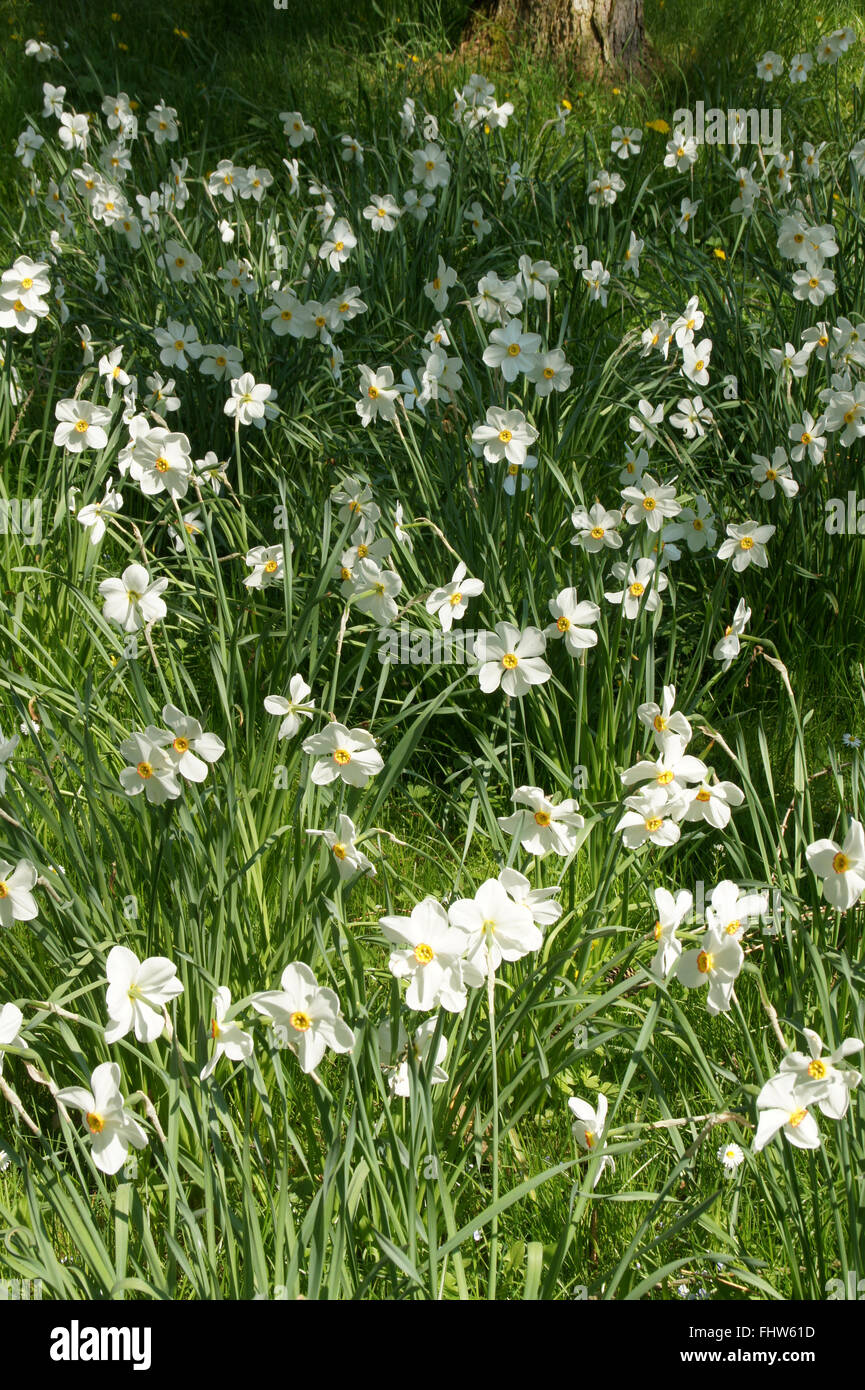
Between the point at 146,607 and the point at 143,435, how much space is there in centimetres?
55

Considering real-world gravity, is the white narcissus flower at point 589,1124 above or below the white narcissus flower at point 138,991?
below

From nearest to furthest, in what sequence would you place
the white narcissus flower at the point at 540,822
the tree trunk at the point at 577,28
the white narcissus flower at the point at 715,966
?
the white narcissus flower at the point at 715,966
the white narcissus flower at the point at 540,822
the tree trunk at the point at 577,28

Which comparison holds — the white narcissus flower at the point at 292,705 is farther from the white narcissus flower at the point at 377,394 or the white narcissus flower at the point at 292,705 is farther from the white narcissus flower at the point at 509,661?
the white narcissus flower at the point at 377,394

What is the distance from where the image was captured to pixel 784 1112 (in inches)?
50.1

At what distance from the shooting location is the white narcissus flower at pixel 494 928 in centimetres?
138

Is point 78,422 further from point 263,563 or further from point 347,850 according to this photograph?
point 347,850

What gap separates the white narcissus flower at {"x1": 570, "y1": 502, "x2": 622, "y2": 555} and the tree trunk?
465cm

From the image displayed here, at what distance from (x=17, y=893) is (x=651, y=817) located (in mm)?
918

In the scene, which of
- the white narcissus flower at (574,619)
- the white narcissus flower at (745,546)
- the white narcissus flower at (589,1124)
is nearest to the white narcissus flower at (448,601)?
the white narcissus flower at (574,619)

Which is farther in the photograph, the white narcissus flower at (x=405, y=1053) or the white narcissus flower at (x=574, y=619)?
the white narcissus flower at (x=574, y=619)

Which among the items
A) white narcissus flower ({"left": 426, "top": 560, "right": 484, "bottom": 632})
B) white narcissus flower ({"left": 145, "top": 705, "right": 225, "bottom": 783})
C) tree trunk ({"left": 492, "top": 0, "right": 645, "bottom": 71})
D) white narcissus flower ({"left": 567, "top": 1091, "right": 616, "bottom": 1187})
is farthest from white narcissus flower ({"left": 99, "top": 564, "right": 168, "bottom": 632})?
tree trunk ({"left": 492, "top": 0, "right": 645, "bottom": 71})

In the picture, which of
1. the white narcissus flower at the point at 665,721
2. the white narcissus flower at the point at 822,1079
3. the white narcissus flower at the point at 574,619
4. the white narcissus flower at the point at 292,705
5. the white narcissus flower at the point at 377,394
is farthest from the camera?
the white narcissus flower at the point at 377,394

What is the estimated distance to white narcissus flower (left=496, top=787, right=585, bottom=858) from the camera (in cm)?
159

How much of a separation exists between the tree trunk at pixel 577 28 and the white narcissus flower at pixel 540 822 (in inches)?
224
